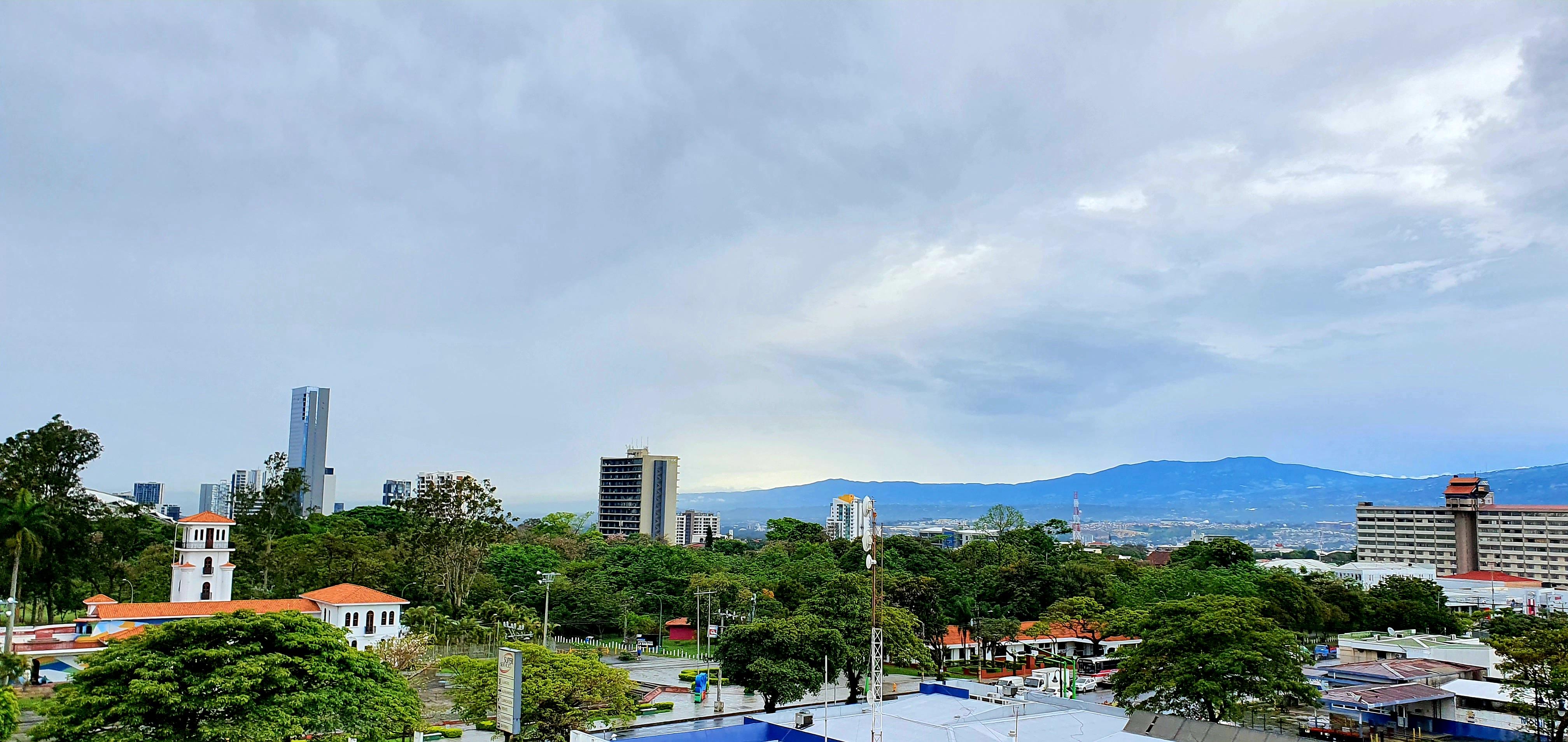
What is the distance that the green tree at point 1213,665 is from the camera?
99.3ft

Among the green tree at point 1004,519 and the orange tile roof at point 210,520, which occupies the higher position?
the orange tile roof at point 210,520

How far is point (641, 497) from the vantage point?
158 m

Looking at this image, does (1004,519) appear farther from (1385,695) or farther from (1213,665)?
(1213,665)

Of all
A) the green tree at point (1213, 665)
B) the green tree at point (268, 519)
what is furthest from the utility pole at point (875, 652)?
the green tree at point (268, 519)

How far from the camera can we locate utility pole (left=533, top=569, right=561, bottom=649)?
1731 inches

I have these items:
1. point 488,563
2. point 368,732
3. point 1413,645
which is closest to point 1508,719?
point 1413,645

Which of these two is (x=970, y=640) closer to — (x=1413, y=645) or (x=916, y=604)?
(x=916, y=604)

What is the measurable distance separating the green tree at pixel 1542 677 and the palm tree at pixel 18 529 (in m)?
57.2

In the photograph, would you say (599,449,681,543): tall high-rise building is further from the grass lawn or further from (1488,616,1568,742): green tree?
(1488,616,1568,742): green tree

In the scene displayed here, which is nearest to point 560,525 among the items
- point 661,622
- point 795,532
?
point 795,532

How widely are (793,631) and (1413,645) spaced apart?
3327cm

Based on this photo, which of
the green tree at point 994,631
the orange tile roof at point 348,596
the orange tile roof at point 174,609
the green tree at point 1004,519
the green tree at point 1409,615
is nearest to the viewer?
the orange tile roof at point 174,609

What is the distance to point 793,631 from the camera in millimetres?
35500

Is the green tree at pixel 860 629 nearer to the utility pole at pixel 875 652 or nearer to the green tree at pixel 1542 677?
the utility pole at pixel 875 652
